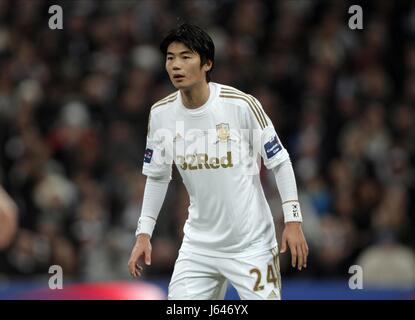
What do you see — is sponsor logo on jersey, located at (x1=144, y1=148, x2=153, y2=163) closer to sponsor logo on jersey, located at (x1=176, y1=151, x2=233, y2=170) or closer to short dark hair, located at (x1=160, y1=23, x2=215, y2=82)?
sponsor logo on jersey, located at (x1=176, y1=151, x2=233, y2=170)

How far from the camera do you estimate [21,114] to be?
37.5ft

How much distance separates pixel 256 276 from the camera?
599 cm

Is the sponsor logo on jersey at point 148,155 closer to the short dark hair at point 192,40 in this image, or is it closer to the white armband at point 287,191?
the short dark hair at point 192,40

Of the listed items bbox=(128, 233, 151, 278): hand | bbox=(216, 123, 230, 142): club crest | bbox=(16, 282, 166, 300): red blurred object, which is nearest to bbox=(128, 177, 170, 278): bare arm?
bbox=(128, 233, 151, 278): hand

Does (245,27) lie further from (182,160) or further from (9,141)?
(182,160)

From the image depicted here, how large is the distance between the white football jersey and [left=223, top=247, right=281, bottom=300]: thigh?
0.05 m

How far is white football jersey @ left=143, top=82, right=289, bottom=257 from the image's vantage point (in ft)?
19.9

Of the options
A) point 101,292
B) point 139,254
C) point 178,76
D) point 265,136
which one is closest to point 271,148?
point 265,136

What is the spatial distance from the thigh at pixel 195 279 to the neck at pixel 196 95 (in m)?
0.88

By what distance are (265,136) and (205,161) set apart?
0.38 metres

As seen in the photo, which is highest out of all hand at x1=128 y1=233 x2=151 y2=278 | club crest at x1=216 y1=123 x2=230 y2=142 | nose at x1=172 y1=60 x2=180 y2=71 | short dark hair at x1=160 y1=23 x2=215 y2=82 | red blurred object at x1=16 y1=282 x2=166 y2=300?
short dark hair at x1=160 y1=23 x2=215 y2=82

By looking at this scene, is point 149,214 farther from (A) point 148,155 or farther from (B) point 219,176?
(B) point 219,176
